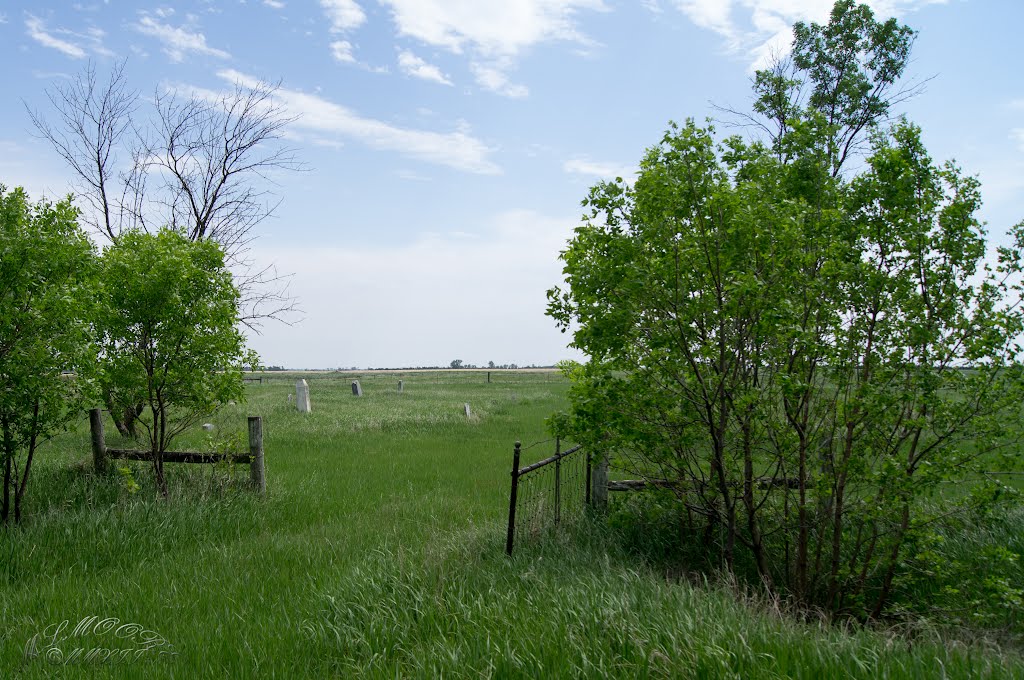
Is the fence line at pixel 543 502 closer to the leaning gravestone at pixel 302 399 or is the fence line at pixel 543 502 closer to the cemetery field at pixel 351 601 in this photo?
the cemetery field at pixel 351 601

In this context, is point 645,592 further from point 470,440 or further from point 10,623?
point 470,440

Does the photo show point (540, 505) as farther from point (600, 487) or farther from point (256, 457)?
point (256, 457)

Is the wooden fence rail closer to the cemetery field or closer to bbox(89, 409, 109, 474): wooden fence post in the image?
bbox(89, 409, 109, 474): wooden fence post

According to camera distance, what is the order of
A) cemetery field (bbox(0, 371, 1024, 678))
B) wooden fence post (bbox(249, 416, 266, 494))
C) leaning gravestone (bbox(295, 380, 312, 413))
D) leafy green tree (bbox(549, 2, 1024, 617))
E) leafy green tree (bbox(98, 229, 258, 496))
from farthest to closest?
leaning gravestone (bbox(295, 380, 312, 413)) → wooden fence post (bbox(249, 416, 266, 494)) → leafy green tree (bbox(98, 229, 258, 496)) → leafy green tree (bbox(549, 2, 1024, 617)) → cemetery field (bbox(0, 371, 1024, 678))

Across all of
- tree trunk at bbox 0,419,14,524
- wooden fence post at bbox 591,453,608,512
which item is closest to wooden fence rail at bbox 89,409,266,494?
tree trunk at bbox 0,419,14,524

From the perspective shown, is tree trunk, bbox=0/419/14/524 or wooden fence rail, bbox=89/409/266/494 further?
wooden fence rail, bbox=89/409/266/494

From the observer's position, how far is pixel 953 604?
266 inches

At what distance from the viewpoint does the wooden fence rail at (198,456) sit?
35.5 ft

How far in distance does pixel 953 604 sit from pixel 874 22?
17.1 meters

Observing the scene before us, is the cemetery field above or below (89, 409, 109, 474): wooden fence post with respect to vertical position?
below

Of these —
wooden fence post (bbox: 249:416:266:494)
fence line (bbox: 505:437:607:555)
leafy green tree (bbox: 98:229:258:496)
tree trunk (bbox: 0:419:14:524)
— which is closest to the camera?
fence line (bbox: 505:437:607:555)

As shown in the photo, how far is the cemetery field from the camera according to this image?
4.48m

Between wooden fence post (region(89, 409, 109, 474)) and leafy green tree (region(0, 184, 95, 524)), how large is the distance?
205 cm

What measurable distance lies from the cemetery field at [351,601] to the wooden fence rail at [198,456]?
0.71 feet
